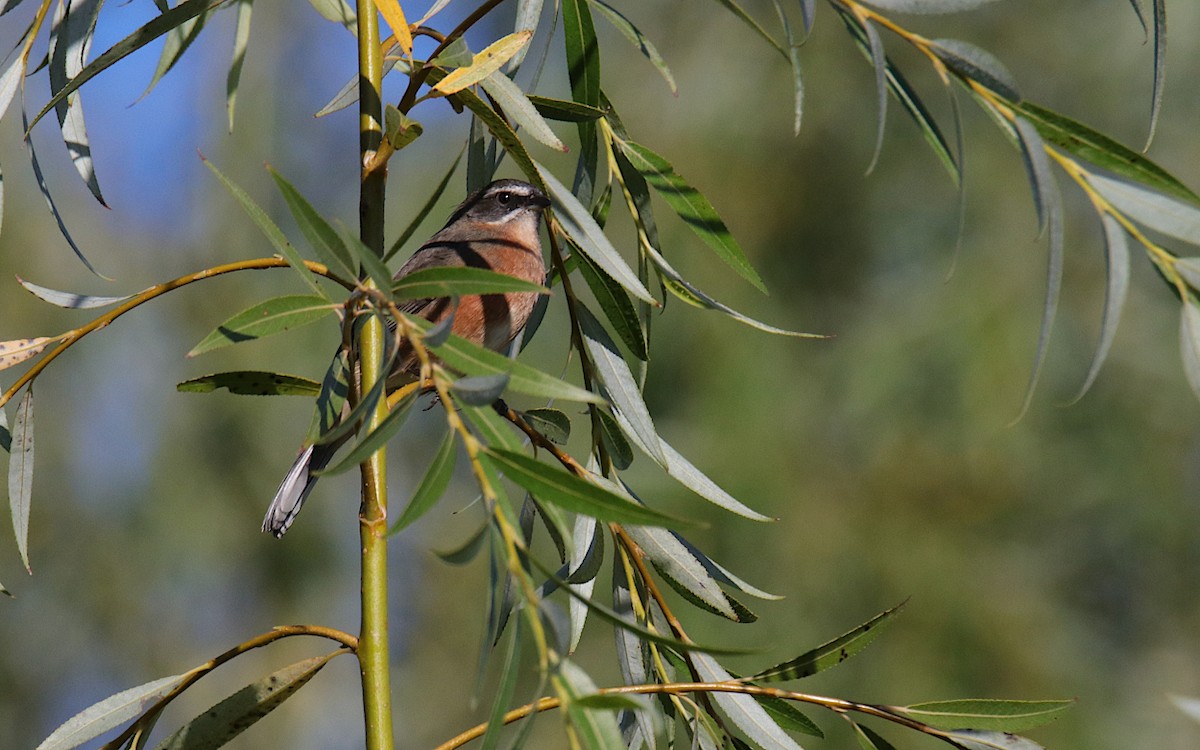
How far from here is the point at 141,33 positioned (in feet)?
6.02

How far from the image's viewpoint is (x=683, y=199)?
198cm

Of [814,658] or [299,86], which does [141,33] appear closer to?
[814,658]

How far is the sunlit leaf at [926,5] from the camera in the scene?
170 cm

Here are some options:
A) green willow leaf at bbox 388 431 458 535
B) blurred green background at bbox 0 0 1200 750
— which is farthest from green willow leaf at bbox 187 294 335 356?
blurred green background at bbox 0 0 1200 750

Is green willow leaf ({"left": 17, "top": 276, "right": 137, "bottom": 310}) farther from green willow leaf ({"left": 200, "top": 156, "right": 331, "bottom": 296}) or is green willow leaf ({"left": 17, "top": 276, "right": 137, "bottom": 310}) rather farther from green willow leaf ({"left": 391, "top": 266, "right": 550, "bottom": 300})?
green willow leaf ({"left": 391, "top": 266, "right": 550, "bottom": 300})

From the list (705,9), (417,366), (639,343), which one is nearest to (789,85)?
(705,9)

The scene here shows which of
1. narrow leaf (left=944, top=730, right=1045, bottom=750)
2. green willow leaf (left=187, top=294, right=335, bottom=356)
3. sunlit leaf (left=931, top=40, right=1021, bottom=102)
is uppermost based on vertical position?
sunlit leaf (left=931, top=40, right=1021, bottom=102)

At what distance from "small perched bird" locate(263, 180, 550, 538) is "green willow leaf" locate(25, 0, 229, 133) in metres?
0.56

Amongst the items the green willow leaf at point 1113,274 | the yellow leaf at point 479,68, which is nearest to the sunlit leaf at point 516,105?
the yellow leaf at point 479,68

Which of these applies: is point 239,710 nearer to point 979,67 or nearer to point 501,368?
point 501,368

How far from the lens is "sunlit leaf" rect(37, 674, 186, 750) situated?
1.79 metres

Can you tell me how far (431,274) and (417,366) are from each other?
130 centimetres

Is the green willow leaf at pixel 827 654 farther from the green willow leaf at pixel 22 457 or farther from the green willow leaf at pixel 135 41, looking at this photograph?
the green willow leaf at pixel 135 41

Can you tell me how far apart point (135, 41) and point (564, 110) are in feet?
2.35
